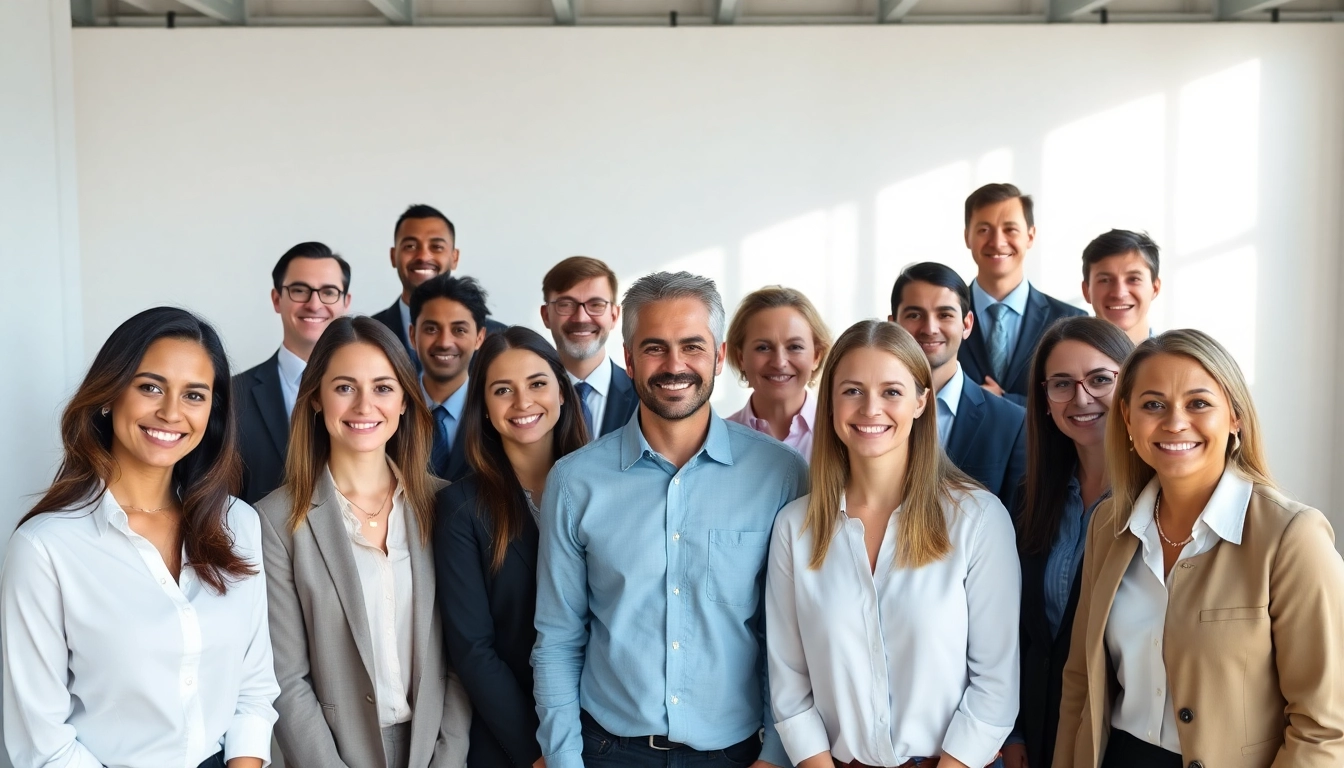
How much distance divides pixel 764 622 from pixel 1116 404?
98cm

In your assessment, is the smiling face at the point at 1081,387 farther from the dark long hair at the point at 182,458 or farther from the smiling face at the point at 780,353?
the dark long hair at the point at 182,458

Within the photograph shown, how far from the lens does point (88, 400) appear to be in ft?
7.87

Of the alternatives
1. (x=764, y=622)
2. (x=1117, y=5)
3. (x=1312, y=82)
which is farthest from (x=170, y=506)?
(x=1312, y=82)

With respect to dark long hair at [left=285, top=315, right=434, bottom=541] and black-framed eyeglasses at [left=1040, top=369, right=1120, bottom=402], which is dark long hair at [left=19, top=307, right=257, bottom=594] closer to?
dark long hair at [left=285, top=315, right=434, bottom=541]

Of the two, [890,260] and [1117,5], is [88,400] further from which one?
[1117,5]

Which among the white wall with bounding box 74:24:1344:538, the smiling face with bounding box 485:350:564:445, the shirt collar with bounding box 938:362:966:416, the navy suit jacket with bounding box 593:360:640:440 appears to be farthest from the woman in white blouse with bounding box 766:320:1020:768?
the white wall with bounding box 74:24:1344:538

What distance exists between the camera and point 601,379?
14.6 feet

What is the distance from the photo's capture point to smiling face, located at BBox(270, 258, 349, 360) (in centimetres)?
430

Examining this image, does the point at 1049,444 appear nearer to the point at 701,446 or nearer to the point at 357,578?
the point at 701,446

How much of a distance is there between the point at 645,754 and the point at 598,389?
2.01 metres

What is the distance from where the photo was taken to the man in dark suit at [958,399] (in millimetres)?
3322

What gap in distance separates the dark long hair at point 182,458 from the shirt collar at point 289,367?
1468 millimetres

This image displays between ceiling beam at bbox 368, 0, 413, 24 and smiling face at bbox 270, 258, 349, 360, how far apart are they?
2945 mm

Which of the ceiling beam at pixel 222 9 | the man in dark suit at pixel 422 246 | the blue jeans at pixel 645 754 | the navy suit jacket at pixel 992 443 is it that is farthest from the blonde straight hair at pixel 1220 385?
the ceiling beam at pixel 222 9
